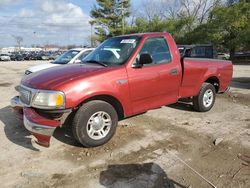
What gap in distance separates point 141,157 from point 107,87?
1275 millimetres

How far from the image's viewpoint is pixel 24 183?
380cm

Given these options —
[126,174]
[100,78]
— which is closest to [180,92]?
[100,78]

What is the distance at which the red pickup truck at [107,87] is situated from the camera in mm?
4480

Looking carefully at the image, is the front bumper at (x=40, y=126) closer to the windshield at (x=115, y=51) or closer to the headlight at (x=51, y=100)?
the headlight at (x=51, y=100)

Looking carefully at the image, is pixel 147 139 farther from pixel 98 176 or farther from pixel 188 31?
pixel 188 31

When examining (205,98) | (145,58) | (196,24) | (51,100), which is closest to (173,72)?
(145,58)

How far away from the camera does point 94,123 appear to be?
4828 mm

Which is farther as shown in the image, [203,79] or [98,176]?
[203,79]

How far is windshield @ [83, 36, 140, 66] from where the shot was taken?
17.7 ft

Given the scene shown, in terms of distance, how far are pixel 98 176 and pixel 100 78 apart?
162cm

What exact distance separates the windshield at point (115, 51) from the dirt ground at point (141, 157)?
1422mm

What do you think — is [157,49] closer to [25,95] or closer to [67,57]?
[25,95]

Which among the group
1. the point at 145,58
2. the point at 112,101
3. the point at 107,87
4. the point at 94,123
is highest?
the point at 145,58

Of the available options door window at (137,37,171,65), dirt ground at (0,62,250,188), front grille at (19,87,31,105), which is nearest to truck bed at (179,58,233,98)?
door window at (137,37,171,65)
